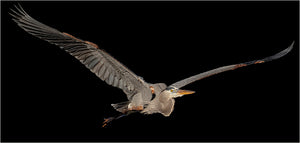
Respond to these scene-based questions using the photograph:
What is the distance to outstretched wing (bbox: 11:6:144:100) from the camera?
9.57 ft

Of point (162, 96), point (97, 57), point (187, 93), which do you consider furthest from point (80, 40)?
point (187, 93)

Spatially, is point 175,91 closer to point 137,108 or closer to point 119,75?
point 137,108

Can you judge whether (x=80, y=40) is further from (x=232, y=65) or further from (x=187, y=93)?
(x=232, y=65)

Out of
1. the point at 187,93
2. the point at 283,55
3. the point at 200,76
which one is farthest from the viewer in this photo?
the point at 283,55

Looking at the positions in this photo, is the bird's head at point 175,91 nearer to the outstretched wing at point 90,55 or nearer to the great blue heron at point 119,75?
the great blue heron at point 119,75

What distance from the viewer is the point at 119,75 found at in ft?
10.8

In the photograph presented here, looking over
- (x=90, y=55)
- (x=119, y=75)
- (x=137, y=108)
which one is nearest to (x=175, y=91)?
(x=137, y=108)

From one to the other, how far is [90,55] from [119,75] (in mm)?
422

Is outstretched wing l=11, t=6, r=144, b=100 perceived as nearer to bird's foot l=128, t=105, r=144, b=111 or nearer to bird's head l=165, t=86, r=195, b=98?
bird's foot l=128, t=105, r=144, b=111

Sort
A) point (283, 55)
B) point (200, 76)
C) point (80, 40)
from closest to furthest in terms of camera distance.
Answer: point (80, 40) < point (200, 76) < point (283, 55)

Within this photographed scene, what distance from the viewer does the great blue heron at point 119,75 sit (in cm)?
293

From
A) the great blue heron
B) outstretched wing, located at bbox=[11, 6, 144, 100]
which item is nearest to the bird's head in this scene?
the great blue heron

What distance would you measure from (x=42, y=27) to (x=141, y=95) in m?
1.37

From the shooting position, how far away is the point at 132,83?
327cm
